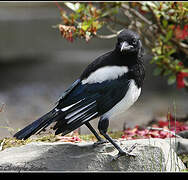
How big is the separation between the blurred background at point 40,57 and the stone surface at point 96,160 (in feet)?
Result: 12.5

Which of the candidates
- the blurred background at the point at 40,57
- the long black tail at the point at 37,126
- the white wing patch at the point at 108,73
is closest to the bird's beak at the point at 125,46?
the white wing patch at the point at 108,73

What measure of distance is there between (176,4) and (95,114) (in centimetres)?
154

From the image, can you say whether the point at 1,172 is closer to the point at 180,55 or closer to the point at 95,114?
the point at 95,114

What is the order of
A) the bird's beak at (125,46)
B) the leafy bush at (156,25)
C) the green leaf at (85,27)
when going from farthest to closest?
the leafy bush at (156,25) → the green leaf at (85,27) → the bird's beak at (125,46)

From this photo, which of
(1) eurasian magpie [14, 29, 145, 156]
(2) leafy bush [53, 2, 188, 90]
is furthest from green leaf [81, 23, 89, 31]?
(1) eurasian magpie [14, 29, 145, 156]

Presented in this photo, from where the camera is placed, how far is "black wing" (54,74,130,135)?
2801mm

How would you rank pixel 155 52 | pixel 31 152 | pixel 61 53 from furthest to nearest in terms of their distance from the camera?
pixel 61 53, pixel 155 52, pixel 31 152

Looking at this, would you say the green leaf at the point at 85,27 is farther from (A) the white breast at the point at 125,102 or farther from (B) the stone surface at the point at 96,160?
(B) the stone surface at the point at 96,160

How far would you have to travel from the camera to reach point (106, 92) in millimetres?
2840

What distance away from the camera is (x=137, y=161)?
9.27 feet

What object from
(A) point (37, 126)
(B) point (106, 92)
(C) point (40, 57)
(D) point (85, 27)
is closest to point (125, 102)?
(B) point (106, 92)

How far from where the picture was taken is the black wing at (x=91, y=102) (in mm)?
2801

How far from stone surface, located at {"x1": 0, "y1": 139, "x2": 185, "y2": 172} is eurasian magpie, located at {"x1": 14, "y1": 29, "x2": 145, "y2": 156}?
106mm
